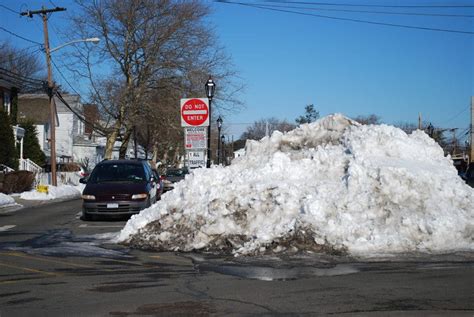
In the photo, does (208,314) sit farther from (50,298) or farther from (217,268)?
(217,268)

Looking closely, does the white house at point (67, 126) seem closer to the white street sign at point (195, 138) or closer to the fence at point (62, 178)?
the fence at point (62, 178)

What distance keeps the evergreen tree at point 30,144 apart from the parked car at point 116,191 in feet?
97.6

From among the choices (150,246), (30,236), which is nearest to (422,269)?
(150,246)

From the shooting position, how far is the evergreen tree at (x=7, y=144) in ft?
117

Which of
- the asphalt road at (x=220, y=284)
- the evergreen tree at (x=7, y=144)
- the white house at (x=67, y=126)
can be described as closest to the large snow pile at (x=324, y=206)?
the asphalt road at (x=220, y=284)

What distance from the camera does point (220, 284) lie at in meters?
8.02

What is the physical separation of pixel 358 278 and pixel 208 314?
2795 mm

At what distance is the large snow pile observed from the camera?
1062 centimetres

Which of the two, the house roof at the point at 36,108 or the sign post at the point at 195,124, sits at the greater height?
the house roof at the point at 36,108

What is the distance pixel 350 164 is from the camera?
473 inches

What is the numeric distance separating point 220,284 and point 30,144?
40.9 m

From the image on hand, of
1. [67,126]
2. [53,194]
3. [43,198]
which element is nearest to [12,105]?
[67,126]

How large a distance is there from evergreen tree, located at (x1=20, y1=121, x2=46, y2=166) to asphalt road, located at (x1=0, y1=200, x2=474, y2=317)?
117ft

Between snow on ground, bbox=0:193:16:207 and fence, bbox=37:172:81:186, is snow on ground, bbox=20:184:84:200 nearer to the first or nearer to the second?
fence, bbox=37:172:81:186
